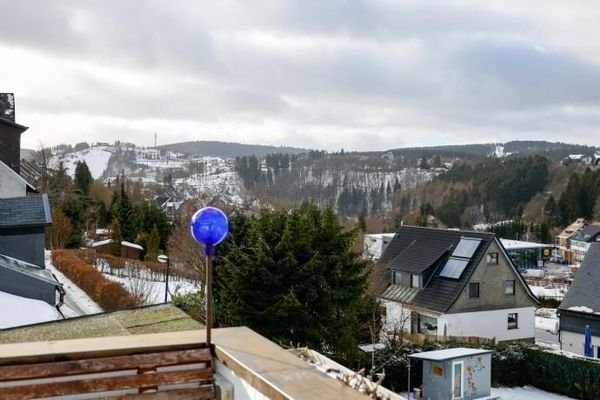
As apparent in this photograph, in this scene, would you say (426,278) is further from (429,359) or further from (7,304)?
(7,304)

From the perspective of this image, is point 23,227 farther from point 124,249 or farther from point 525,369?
point 124,249

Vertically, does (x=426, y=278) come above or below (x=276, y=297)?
below

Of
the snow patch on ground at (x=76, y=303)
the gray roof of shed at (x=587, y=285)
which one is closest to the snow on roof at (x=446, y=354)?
the gray roof of shed at (x=587, y=285)

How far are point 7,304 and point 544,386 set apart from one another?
14590 millimetres

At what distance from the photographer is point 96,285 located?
63.8ft

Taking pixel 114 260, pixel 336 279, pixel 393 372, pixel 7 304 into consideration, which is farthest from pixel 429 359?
pixel 114 260

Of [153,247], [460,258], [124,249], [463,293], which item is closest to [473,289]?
[463,293]

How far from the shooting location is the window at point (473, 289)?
966 inches

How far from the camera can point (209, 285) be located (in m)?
3.85

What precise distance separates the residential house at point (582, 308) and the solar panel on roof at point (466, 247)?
3914mm

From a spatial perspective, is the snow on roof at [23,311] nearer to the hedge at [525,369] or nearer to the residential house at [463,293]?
the hedge at [525,369]

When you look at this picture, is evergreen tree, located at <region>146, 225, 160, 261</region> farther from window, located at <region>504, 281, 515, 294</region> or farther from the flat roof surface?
the flat roof surface

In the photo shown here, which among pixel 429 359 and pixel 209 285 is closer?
pixel 209 285

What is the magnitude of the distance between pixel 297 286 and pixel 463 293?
40.5 feet
